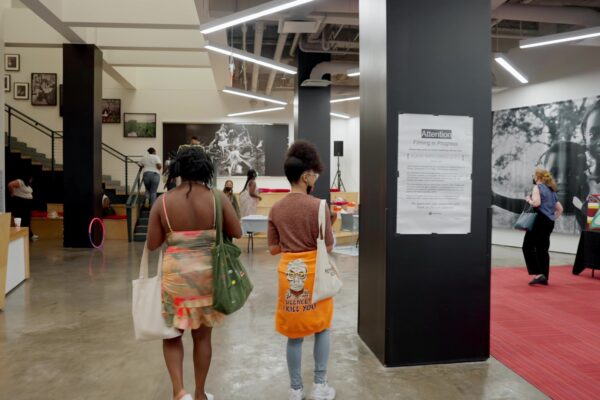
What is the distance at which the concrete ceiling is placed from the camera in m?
7.72

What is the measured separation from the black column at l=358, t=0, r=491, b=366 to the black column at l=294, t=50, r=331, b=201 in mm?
6663

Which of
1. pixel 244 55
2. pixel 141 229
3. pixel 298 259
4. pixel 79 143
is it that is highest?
pixel 244 55

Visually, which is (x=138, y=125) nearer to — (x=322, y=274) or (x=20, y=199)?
(x=20, y=199)

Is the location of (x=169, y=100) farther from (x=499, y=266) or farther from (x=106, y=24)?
(x=499, y=266)

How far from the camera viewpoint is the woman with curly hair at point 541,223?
633 cm

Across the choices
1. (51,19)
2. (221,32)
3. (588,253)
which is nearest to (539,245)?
(588,253)

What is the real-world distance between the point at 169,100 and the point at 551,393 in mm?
14567

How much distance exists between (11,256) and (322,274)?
4797 millimetres

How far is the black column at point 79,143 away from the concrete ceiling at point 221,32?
506mm

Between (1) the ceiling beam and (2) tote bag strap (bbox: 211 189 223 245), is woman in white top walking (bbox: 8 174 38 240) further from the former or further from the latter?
(2) tote bag strap (bbox: 211 189 223 245)

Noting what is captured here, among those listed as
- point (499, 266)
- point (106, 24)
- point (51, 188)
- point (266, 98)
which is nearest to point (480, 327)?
point (499, 266)

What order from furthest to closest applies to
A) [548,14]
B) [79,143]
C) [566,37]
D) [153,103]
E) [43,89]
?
[153,103] < [43,89] < [79,143] < [548,14] < [566,37]

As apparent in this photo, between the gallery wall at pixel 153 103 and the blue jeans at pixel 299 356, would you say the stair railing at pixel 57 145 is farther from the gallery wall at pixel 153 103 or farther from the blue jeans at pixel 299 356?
the blue jeans at pixel 299 356

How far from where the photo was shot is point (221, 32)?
330 inches
